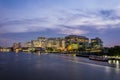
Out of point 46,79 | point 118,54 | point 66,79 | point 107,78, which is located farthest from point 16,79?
point 118,54

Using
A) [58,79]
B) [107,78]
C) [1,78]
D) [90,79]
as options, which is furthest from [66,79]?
[1,78]

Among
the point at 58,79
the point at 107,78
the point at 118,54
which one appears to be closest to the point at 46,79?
the point at 58,79

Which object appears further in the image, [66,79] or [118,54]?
[118,54]

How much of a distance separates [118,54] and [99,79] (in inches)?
2849

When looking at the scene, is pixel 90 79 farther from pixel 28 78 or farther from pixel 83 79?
pixel 28 78

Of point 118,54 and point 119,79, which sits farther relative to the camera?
point 118,54

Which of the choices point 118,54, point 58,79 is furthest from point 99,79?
point 118,54

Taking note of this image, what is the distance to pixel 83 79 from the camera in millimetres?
39438

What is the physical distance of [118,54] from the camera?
109 m

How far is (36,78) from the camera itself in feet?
131

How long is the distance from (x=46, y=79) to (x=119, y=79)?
35.4 ft

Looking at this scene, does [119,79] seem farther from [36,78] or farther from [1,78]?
[1,78]

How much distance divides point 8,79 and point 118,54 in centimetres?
7742

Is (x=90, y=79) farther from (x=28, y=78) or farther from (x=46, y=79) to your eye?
(x=28, y=78)
